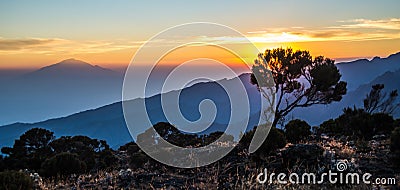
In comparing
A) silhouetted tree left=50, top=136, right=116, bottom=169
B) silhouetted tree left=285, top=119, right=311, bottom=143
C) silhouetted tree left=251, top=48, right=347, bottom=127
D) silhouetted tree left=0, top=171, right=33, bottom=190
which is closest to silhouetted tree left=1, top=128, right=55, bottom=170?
silhouetted tree left=50, top=136, right=116, bottom=169

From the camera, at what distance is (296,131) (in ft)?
56.7

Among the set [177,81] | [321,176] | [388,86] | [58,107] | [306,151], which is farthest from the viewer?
[58,107]

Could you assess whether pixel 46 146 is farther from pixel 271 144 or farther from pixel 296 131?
pixel 271 144

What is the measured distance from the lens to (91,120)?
155 meters

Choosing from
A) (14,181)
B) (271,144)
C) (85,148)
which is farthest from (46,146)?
(14,181)

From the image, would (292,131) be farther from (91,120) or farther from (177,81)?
(91,120)

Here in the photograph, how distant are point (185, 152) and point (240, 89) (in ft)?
10.1

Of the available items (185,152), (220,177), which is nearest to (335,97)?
(185,152)

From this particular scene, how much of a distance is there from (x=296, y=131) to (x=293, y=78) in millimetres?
9964

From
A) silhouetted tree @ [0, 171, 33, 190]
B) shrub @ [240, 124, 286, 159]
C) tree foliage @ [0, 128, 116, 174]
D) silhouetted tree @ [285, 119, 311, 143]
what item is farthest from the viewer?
tree foliage @ [0, 128, 116, 174]

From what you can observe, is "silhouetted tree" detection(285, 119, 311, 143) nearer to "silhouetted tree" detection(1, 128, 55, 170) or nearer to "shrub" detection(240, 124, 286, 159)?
"shrub" detection(240, 124, 286, 159)

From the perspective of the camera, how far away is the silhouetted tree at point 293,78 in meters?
26.0

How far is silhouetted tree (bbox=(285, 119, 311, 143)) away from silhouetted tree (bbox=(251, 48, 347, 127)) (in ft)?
23.5

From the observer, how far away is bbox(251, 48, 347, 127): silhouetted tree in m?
26.0
